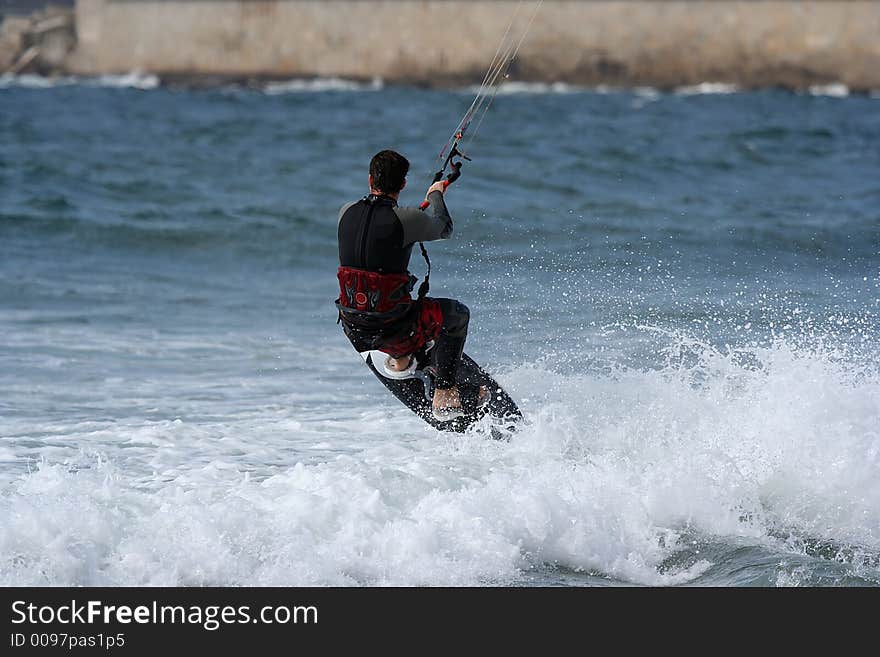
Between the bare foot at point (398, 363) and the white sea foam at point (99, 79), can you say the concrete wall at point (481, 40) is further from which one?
the bare foot at point (398, 363)

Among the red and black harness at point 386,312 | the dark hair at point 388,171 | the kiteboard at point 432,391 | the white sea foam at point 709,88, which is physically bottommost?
the white sea foam at point 709,88

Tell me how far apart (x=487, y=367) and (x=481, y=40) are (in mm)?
48473

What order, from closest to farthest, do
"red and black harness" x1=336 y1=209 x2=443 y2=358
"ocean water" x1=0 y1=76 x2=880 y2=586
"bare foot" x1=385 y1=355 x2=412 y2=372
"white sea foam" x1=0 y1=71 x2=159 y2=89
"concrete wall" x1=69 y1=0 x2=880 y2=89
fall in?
"ocean water" x1=0 y1=76 x2=880 y2=586
"red and black harness" x1=336 y1=209 x2=443 y2=358
"bare foot" x1=385 y1=355 x2=412 y2=372
"concrete wall" x1=69 y1=0 x2=880 y2=89
"white sea foam" x1=0 y1=71 x2=159 y2=89

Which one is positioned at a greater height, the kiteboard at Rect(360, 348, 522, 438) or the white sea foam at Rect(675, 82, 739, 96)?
the kiteboard at Rect(360, 348, 522, 438)

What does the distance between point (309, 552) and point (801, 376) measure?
290 centimetres

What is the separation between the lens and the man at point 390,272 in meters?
5.40

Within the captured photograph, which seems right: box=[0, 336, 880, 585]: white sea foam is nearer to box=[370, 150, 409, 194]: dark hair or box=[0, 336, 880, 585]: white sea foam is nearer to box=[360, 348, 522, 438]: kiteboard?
box=[360, 348, 522, 438]: kiteboard

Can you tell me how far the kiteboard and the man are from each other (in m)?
0.13

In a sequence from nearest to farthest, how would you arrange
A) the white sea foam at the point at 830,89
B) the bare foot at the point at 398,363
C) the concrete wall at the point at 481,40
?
the bare foot at the point at 398,363 < the white sea foam at the point at 830,89 < the concrete wall at the point at 481,40

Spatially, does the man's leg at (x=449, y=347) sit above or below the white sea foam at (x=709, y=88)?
above

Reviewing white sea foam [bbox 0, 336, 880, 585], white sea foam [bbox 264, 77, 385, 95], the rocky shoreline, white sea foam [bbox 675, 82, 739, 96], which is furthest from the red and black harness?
white sea foam [bbox 264, 77, 385, 95]

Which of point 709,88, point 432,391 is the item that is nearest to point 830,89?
point 709,88

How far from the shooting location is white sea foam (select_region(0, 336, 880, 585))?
496 centimetres

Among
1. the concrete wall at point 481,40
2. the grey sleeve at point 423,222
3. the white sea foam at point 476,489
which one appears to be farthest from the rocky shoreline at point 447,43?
the grey sleeve at point 423,222
